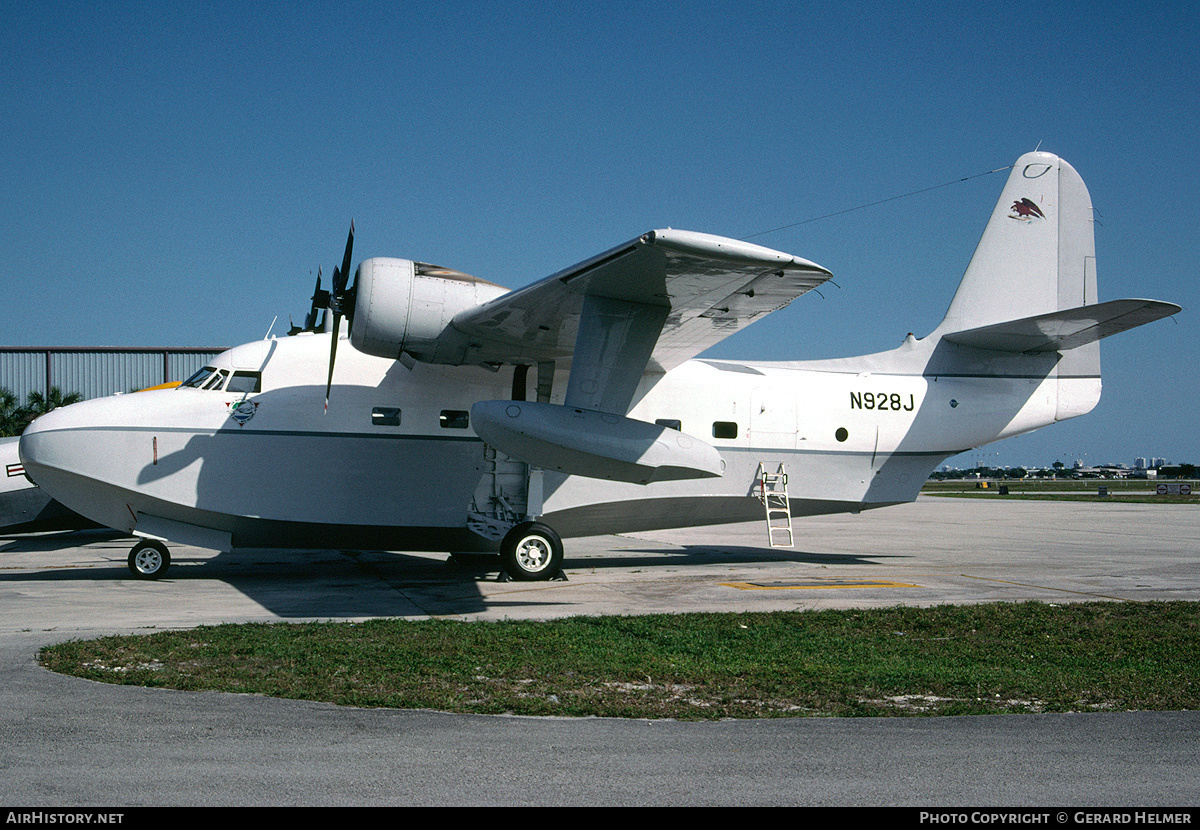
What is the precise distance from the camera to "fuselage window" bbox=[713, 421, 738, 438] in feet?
45.4

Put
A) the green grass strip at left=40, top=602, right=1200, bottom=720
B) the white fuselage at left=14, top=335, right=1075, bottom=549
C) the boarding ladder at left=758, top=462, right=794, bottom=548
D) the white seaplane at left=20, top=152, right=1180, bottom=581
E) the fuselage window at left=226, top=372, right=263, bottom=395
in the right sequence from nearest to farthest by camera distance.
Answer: the green grass strip at left=40, top=602, right=1200, bottom=720, the white seaplane at left=20, top=152, right=1180, bottom=581, the white fuselage at left=14, top=335, right=1075, bottom=549, the fuselage window at left=226, top=372, right=263, bottom=395, the boarding ladder at left=758, top=462, right=794, bottom=548

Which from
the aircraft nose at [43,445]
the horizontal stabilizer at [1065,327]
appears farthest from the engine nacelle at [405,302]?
the horizontal stabilizer at [1065,327]

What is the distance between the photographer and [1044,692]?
18.6ft

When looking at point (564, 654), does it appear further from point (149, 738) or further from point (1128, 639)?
point (1128, 639)

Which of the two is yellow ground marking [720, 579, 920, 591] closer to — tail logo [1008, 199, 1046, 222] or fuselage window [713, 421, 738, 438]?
fuselage window [713, 421, 738, 438]

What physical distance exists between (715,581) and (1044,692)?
22.5 ft

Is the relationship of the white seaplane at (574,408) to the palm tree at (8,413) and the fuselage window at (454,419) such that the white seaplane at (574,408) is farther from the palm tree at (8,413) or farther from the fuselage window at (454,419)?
the palm tree at (8,413)

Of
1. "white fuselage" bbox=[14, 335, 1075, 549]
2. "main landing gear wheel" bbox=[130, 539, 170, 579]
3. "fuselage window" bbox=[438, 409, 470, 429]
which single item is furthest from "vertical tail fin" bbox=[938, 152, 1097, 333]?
"main landing gear wheel" bbox=[130, 539, 170, 579]

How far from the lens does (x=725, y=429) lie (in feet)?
45.5

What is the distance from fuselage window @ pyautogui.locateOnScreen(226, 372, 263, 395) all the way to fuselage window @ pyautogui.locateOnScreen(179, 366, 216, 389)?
0.38 metres

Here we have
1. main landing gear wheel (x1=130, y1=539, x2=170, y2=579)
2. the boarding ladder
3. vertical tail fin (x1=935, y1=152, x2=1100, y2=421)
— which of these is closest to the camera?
main landing gear wheel (x1=130, y1=539, x2=170, y2=579)

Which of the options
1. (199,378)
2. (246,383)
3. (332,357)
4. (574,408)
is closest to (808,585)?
(574,408)

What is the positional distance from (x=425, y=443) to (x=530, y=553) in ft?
7.47

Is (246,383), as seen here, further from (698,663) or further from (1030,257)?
(1030,257)
